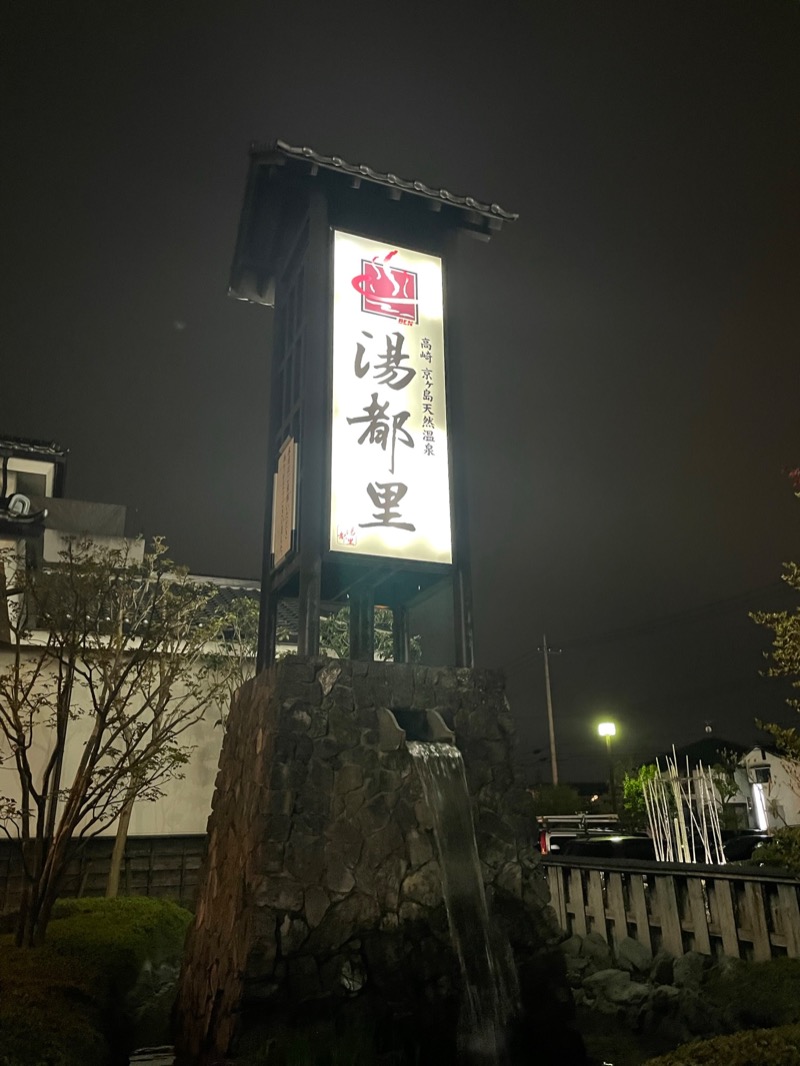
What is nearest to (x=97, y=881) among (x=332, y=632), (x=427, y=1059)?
(x=332, y=632)

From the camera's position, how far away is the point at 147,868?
14.9 metres

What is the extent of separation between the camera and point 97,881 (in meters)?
14.5

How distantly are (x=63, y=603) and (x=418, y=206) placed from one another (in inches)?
302

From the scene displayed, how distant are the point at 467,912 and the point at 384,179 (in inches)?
342

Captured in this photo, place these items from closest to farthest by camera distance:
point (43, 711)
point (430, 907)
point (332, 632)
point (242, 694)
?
1. point (430, 907)
2. point (242, 694)
3. point (43, 711)
4. point (332, 632)

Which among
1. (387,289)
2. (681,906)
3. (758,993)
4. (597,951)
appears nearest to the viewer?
(758,993)

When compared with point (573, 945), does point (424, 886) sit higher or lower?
higher

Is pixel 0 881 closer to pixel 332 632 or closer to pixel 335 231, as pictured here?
pixel 332 632

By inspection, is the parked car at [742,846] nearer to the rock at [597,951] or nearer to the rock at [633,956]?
the rock at [597,951]

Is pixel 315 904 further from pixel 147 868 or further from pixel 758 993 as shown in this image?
pixel 147 868

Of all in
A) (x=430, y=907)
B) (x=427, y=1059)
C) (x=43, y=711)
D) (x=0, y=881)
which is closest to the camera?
(x=427, y=1059)

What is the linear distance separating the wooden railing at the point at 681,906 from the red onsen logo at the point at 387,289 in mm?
7658

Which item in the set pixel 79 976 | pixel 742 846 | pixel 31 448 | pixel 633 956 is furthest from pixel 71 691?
pixel 31 448

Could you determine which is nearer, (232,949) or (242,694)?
(232,949)
